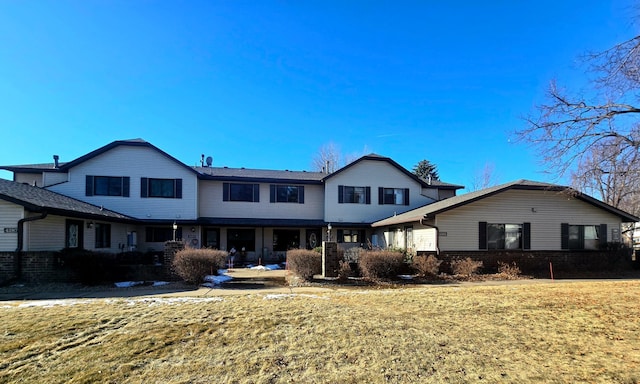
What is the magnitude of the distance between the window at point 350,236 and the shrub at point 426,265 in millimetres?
8690

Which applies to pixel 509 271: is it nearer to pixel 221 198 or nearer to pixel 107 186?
pixel 221 198

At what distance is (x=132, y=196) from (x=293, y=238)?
9853 millimetres

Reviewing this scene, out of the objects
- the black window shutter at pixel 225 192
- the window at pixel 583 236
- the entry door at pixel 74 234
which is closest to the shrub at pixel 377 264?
the window at pixel 583 236

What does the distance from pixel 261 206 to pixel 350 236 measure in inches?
246

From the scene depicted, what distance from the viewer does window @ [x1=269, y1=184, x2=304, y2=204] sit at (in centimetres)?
2247

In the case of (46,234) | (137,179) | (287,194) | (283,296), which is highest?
(137,179)

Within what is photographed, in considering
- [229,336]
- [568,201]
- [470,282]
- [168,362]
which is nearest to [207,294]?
[229,336]

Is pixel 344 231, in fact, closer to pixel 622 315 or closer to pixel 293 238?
pixel 293 238

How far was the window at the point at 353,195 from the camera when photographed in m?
22.8

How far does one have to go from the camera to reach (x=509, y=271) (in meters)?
15.5

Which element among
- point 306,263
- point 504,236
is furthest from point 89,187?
point 504,236

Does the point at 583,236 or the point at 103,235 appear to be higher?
the point at 103,235

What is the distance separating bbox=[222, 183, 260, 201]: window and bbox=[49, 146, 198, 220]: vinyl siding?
1925 mm

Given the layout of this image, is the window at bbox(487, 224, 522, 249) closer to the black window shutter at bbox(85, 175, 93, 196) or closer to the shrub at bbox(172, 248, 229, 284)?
the shrub at bbox(172, 248, 229, 284)
